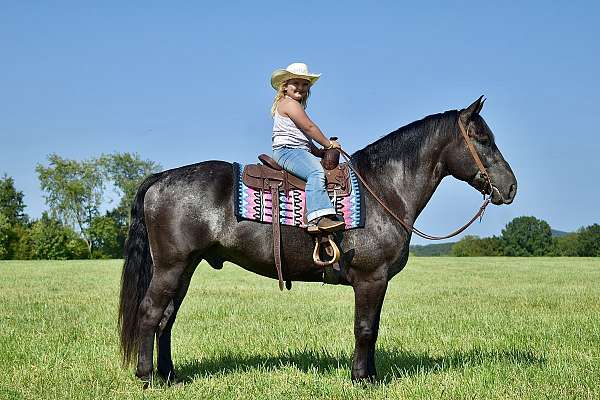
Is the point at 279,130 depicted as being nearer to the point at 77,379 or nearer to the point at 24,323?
the point at 77,379

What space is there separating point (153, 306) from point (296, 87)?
2747 mm

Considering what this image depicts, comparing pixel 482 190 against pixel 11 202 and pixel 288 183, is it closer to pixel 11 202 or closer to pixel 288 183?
pixel 288 183

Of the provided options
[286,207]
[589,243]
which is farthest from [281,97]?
[589,243]

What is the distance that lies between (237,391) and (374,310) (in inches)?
63.4

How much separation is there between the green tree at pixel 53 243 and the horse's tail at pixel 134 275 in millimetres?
71195

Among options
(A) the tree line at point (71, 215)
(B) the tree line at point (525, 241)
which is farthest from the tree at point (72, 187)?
(B) the tree line at point (525, 241)

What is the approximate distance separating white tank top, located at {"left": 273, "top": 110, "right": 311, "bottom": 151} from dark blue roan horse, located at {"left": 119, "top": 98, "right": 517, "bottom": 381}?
645 mm

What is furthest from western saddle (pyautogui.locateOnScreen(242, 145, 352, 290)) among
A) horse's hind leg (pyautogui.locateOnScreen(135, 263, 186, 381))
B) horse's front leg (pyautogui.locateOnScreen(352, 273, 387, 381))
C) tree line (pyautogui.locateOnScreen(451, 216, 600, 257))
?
tree line (pyautogui.locateOnScreen(451, 216, 600, 257))

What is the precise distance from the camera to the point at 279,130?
6996 mm

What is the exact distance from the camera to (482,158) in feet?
23.6

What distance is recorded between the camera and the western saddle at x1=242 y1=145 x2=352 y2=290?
268 inches

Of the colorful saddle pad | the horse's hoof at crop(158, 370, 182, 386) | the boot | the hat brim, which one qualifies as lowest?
the horse's hoof at crop(158, 370, 182, 386)

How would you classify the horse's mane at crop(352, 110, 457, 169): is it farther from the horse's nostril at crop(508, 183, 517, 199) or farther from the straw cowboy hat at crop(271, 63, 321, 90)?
the straw cowboy hat at crop(271, 63, 321, 90)

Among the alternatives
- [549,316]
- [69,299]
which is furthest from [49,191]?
[549,316]
